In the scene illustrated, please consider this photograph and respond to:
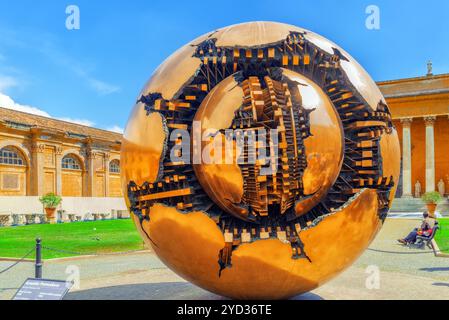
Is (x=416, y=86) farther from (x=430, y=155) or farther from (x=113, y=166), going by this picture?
(x=113, y=166)

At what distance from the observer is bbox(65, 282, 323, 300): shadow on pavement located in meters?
6.31

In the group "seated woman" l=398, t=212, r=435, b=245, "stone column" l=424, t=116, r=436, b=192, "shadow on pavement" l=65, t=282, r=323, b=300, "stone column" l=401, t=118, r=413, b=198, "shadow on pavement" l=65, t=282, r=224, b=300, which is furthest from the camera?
"stone column" l=401, t=118, r=413, b=198

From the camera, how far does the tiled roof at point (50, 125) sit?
124 feet

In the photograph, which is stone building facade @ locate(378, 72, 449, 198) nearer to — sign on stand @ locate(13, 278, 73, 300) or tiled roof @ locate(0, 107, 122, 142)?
tiled roof @ locate(0, 107, 122, 142)

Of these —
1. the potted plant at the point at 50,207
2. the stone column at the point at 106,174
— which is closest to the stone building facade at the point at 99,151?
the stone column at the point at 106,174

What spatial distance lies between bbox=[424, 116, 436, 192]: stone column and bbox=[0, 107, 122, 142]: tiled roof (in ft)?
112

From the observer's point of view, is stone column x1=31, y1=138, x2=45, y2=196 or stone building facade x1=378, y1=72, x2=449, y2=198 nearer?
stone column x1=31, y1=138, x2=45, y2=196

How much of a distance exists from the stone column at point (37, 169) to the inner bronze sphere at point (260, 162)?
3725 cm

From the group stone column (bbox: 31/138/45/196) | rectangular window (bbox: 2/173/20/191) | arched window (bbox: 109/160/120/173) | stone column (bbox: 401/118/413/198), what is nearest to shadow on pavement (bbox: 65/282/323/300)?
rectangular window (bbox: 2/173/20/191)

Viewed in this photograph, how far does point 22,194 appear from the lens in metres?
37.6

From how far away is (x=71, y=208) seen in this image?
138 feet

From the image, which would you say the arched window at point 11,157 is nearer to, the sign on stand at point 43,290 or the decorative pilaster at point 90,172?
the decorative pilaster at point 90,172

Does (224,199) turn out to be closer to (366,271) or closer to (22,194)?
(366,271)
